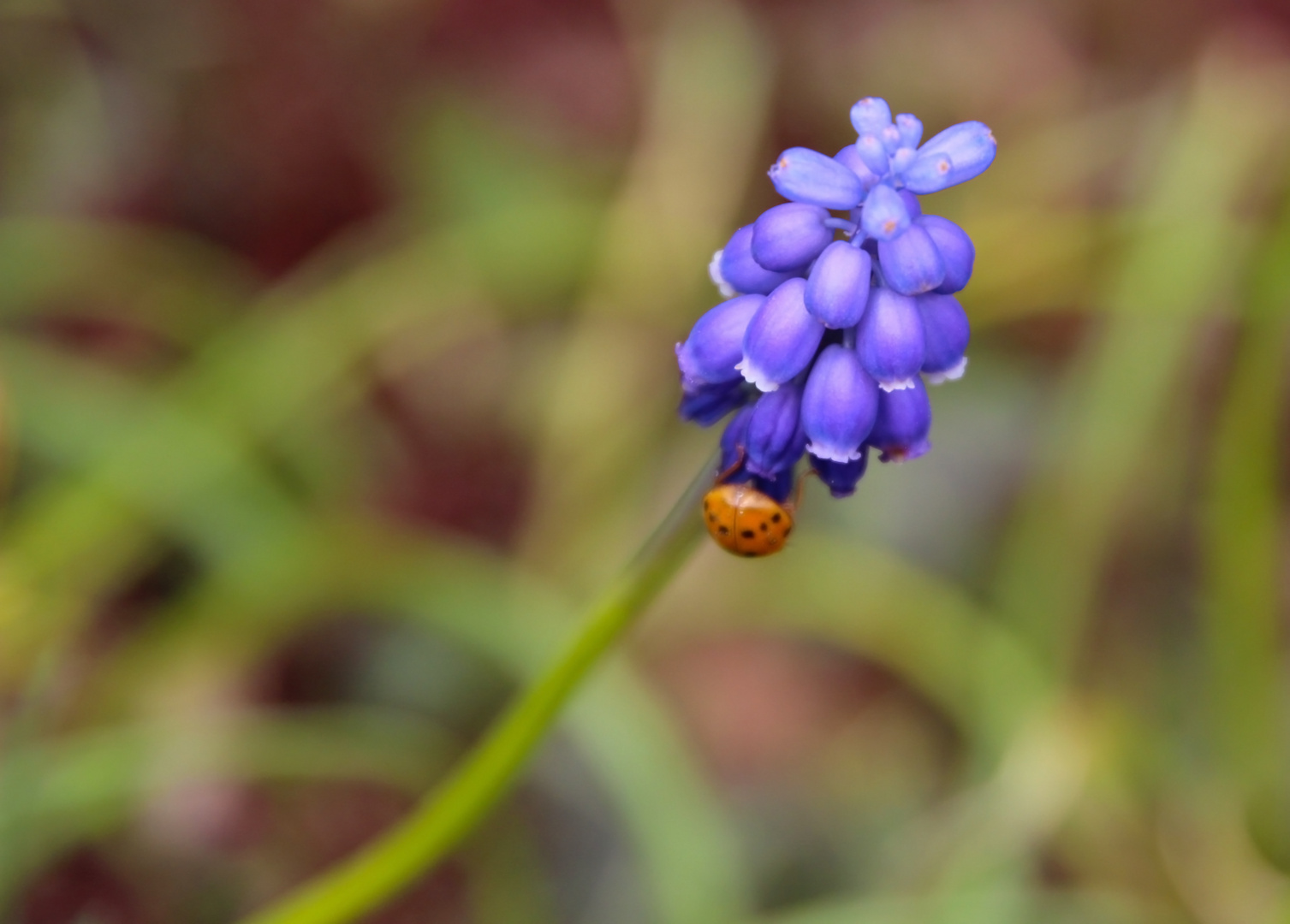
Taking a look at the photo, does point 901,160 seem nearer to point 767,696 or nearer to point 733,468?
point 733,468

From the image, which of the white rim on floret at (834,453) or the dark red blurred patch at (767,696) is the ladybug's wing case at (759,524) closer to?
the white rim on floret at (834,453)

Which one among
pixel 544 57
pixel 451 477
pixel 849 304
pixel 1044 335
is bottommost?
pixel 451 477

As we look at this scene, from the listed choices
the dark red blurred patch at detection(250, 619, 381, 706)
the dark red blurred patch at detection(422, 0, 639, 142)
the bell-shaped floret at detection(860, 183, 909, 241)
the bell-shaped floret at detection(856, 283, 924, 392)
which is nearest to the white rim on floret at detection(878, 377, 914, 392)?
the bell-shaped floret at detection(856, 283, 924, 392)

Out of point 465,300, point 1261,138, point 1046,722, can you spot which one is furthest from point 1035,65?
point 1046,722

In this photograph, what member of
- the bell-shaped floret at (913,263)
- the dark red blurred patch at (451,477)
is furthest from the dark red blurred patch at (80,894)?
the bell-shaped floret at (913,263)

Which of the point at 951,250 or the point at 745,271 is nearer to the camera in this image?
the point at 951,250

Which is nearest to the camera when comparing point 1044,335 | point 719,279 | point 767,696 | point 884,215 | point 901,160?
point 884,215

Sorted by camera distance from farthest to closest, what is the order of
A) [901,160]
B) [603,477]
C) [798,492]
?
[603,477] < [798,492] < [901,160]

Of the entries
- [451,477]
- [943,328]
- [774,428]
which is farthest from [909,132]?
[451,477]

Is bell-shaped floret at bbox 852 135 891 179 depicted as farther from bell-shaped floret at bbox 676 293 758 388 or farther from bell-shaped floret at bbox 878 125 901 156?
bell-shaped floret at bbox 676 293 758 388
